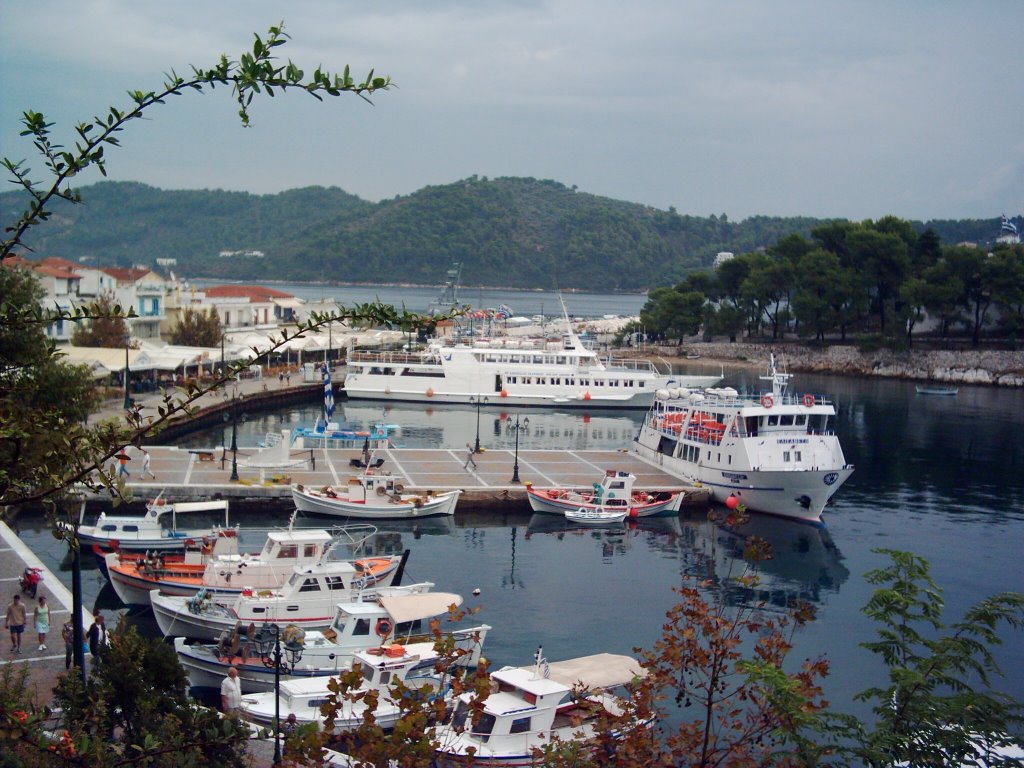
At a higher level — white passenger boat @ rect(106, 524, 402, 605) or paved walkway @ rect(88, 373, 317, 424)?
paved walkway @ rect(88, 373, 317, 424)

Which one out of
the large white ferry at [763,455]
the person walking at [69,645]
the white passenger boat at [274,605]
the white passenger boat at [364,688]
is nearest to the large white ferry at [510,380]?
the large white ferry at [763,455]

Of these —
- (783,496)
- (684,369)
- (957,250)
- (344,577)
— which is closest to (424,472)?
(783,496)

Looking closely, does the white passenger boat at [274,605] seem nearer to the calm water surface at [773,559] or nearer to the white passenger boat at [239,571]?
the white passenger boat at [239,571]

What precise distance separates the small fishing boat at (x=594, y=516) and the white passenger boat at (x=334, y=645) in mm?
13350

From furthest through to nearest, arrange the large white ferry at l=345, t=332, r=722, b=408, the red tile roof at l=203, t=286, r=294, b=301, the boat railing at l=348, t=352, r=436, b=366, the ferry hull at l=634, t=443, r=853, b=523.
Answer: the red tile roof at l=203, t=286, r=294, b=301, the boat railing at l=348, t=352, r=436, b=366, the large white ferry at l=345, t=332, r=722, b=408, the ferry hull at l=634, t=443, r=853, b=523

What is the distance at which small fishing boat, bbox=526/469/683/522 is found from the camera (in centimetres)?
3369

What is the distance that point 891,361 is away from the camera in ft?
286

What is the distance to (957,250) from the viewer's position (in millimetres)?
89812

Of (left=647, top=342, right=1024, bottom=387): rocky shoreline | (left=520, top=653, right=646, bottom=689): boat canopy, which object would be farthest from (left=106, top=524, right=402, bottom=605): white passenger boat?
(left=647, top=342, right=1024, bottom=387): rocky shoreline

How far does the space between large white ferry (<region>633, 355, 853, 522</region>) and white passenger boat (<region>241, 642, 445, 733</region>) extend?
739 inches

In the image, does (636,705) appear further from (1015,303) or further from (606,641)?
(1015,303)

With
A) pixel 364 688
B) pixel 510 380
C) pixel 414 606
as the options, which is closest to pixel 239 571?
pixel 414 606

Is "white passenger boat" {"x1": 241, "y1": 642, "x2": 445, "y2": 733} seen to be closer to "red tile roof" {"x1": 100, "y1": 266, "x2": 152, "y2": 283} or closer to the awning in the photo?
the awning

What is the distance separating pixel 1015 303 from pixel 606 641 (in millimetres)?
78200
